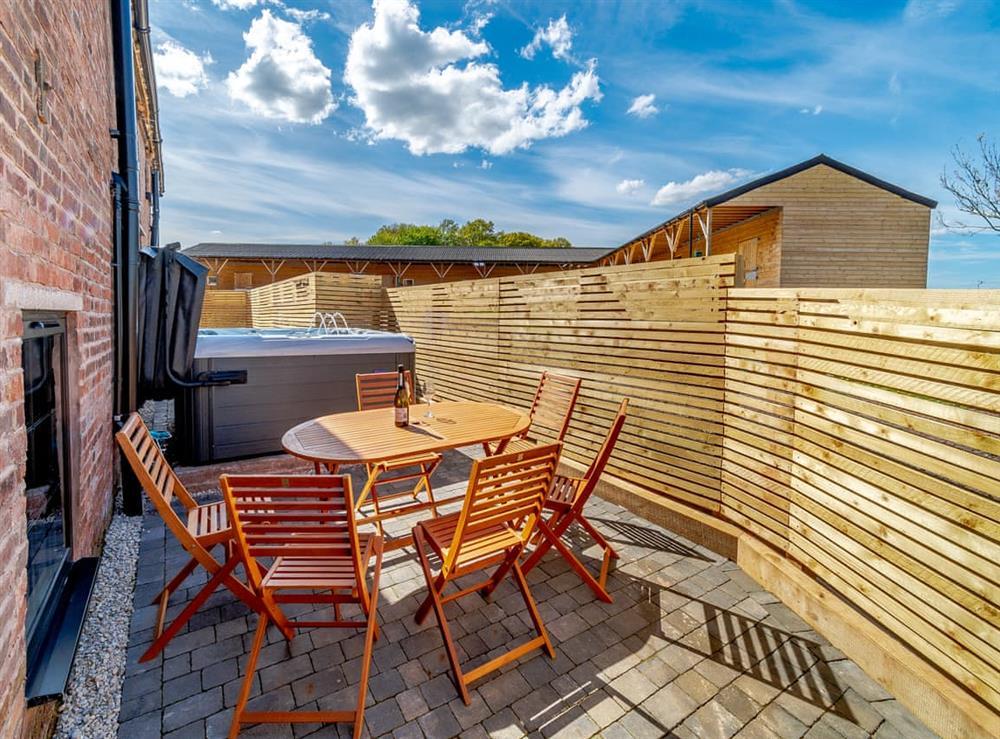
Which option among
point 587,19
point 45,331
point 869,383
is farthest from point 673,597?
point 587,19

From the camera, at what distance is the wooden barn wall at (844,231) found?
1137 centimetres

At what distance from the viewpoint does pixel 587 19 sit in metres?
6.66

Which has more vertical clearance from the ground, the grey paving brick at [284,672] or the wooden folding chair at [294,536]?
the wooden folding chair at [294,536]

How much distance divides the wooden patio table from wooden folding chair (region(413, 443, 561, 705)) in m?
0.55

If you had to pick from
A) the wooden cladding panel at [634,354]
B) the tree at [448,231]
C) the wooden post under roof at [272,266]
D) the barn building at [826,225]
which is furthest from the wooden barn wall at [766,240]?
the tree at [448,231]

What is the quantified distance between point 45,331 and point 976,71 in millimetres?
13994

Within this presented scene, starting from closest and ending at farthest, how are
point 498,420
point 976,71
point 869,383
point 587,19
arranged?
point 869,383, point 498,420, point 587,19, point 976,71

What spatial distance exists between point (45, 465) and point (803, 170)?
561 inches

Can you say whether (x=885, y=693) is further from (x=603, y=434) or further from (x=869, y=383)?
(x=603, y=434)

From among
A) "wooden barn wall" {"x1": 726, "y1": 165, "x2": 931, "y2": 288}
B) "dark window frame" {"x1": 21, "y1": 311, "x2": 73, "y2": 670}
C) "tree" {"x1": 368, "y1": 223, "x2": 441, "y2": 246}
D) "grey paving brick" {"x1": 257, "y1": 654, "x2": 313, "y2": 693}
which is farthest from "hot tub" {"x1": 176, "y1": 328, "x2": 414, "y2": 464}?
"tree" {"x1": 368, "y1": 223, "x2": 441, "y2": 246}

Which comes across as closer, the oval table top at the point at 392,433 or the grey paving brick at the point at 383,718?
the grey paving brick at the point at 383,718

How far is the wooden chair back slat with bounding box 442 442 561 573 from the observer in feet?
6.23

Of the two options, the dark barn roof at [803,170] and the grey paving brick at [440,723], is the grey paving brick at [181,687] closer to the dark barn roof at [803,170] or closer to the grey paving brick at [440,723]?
the grey paving brick at [440,723]

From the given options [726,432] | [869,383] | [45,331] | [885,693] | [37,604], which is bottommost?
[885,693]
